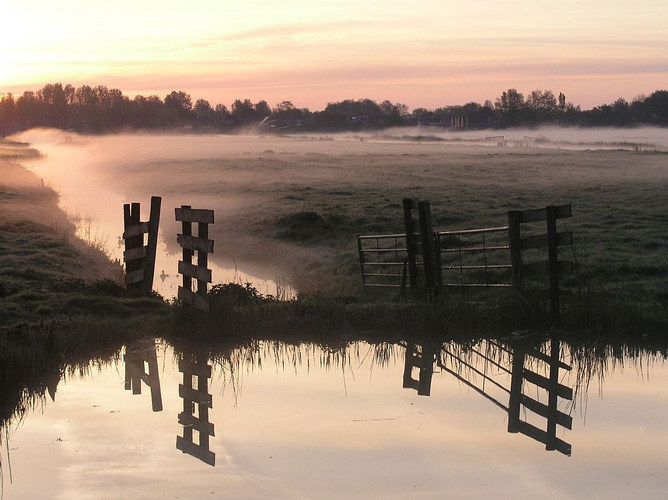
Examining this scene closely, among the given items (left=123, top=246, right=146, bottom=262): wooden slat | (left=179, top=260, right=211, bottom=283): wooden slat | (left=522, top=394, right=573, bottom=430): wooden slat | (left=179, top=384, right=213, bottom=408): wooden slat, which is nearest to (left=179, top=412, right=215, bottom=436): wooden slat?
(left=179, top=384, right=213, bottom=408): wooden slat

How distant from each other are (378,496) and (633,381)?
5.99 meters

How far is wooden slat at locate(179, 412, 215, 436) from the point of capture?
11465 mm

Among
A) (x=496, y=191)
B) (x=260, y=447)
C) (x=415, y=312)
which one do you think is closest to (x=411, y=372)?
(x=415, y=312)

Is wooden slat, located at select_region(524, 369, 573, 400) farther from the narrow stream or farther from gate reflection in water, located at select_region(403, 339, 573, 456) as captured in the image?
the narrow stream

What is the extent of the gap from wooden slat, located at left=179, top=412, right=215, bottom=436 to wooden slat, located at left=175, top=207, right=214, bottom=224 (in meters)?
5.58

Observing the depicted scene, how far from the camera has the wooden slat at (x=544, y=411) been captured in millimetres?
11695

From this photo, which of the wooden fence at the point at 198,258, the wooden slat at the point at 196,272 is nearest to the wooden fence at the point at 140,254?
the wooden fence at the point at 198,258

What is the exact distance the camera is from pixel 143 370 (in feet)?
48.2

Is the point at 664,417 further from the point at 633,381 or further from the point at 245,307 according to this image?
the point at 245,307

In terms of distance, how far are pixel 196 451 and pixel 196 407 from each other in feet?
6.64

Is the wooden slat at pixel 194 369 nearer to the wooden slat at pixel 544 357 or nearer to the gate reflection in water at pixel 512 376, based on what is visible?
the gate reflection in water at pixel 512 376

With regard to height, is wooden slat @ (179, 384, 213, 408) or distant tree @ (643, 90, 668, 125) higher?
distant tree @ (643, 90, 668, 125)

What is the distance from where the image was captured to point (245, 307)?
17969mm

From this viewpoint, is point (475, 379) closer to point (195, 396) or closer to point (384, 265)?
point (195, 396)
